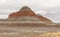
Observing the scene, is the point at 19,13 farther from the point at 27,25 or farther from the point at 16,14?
the point at 27,25

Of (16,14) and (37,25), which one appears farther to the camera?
(16,14)

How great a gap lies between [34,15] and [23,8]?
16.5ft

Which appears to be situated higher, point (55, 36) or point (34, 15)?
point (34, 15)

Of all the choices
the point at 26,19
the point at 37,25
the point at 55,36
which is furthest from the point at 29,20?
the point at 55,36

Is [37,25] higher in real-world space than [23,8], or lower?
lower

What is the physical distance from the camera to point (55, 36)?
43.4 m

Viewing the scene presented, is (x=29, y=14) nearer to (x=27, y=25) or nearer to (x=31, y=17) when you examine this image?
(x=31, y=17)

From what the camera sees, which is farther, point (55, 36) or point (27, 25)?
point (27, 25)

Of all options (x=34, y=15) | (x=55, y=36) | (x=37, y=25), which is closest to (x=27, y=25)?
(x=37, y=25)

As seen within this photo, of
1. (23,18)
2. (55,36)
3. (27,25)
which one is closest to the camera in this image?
(55,36)

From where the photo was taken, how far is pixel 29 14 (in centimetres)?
9306

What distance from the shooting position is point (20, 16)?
93125mm

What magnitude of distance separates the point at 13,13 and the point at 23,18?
5523 mm

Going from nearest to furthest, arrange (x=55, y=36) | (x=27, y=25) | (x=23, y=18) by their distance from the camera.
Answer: (x=55, y=36) < (x=27, y=25) < (x=23, y=18)
